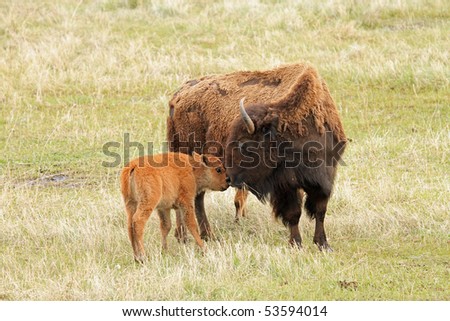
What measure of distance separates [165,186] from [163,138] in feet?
15.5

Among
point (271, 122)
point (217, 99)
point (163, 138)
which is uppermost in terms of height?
point (271, 122)

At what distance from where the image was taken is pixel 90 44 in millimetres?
16750

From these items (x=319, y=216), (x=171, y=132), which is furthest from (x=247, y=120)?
(x=171, y=132)

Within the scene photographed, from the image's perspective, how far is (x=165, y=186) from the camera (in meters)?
8.34

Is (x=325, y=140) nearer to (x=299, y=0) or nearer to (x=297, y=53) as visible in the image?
(x=297, y=53)

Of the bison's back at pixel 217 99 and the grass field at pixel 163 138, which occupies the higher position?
the bison's back at pixel 217 99

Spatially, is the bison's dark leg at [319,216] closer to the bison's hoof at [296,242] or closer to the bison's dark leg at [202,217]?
the bison's hoof at [296,242]

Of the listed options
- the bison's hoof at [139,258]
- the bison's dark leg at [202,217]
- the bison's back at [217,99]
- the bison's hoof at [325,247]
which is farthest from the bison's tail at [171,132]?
the bison's hoof at [325,247]

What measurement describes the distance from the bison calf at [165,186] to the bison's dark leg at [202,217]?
1.33ft

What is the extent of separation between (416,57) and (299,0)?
4.24m

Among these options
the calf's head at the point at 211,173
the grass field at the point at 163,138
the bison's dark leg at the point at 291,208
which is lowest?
the grass field at the point at 163,138

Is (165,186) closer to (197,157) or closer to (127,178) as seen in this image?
(127,178)

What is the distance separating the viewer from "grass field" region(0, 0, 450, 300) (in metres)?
7.60

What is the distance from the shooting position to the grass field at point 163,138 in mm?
7602
